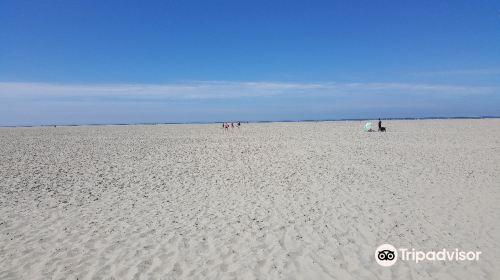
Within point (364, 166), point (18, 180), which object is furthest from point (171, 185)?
point (364, 166)

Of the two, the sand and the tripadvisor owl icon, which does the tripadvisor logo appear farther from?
the sand

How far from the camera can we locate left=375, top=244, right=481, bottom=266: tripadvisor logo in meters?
7.08

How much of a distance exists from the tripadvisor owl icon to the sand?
0.17m

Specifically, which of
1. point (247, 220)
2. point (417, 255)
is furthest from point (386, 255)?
point (247, 220)

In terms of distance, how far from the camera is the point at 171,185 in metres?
14.4

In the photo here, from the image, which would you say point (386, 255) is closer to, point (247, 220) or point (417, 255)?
point (417, 255)

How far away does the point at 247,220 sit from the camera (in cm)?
969

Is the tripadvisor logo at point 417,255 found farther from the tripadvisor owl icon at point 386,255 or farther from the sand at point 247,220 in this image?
the sand at point 247,220

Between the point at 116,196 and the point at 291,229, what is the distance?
6.74 meters

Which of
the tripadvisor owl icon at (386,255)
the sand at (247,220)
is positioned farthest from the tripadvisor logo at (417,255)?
the sand at (247,220)

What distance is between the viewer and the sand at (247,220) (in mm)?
6852

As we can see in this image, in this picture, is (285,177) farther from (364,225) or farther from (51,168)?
(51,168)

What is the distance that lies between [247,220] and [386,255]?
12.0 feet

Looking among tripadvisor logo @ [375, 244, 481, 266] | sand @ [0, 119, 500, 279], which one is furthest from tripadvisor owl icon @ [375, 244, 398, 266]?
sand @ [0, 119, 500, 279]
